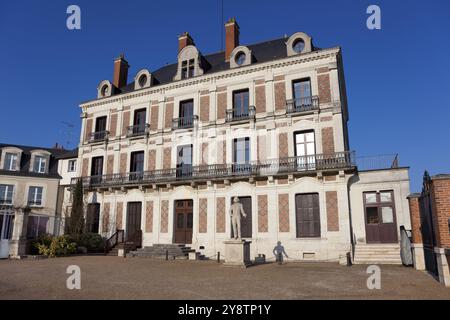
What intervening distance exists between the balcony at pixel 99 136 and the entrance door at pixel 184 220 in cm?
790

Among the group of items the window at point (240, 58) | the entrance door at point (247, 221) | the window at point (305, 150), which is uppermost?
the window at point (240, 58)

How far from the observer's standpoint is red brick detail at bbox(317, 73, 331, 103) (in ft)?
56.7

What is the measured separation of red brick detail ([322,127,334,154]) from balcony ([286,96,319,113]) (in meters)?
1.33

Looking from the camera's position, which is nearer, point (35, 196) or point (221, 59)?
point (221, 59)

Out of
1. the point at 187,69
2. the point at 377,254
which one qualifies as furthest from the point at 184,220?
the point at 377,254

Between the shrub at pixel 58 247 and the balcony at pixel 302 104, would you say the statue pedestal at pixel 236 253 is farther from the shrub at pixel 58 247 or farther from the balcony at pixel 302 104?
the shrub at pixel 58 247

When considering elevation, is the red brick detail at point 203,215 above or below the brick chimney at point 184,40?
below

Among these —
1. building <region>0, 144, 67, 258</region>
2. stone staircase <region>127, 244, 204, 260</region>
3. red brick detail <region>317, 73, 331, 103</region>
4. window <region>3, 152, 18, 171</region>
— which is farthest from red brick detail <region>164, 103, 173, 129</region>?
window <region>3, 152, 18, 171</region>

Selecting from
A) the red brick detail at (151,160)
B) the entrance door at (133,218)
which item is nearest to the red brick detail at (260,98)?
the red brick detail at (151,160)

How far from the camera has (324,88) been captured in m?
17.4

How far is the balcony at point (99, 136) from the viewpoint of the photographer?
75.8 feet

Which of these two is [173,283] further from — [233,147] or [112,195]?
[112,195]

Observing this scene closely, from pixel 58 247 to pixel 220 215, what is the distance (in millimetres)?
8720

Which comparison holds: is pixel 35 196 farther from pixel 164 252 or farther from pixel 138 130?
pixel 164 252
